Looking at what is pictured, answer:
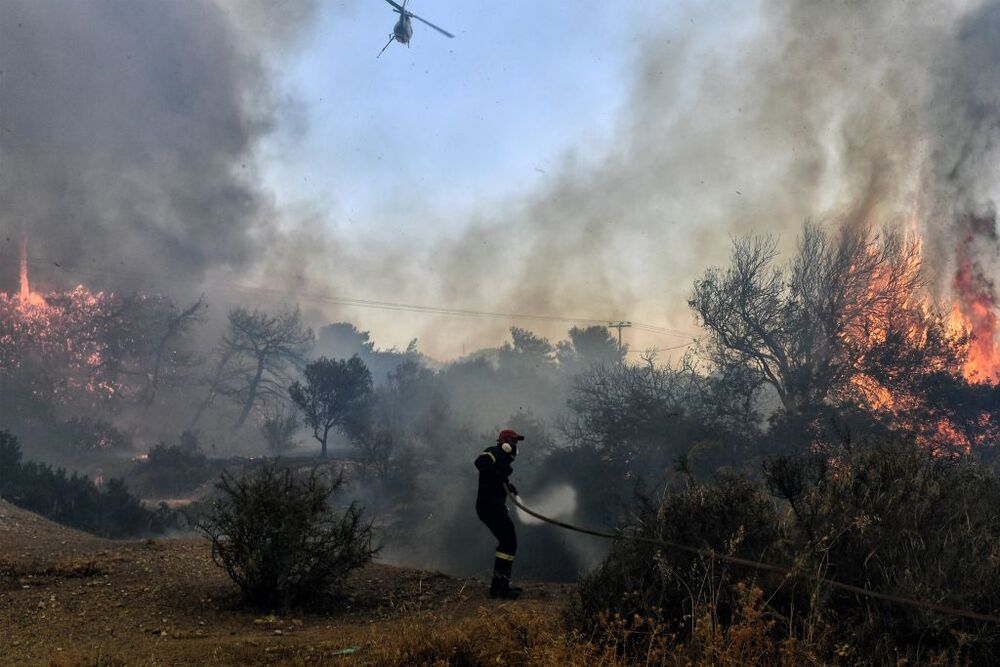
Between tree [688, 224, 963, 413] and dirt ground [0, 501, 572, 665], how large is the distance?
2004cm

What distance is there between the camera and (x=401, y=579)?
915cm

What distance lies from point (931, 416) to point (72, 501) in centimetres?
3041

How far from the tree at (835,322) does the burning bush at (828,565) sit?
18.7 metres

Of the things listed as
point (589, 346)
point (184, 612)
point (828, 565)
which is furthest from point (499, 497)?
point (589, 346)

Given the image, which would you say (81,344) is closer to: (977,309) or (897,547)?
(897,547)

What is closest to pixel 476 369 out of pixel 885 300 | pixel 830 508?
pixel 885 300

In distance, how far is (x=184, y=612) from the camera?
695 centimetres

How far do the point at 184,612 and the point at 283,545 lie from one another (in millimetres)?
1191

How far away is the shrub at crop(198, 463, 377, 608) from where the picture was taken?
7.43 m

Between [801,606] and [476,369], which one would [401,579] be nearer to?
[801,606]

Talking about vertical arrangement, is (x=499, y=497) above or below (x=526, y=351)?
below

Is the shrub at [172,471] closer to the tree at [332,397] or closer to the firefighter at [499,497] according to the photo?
the tree at [332,397]

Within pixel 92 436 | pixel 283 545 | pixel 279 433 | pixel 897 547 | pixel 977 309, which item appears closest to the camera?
pixel 897 547

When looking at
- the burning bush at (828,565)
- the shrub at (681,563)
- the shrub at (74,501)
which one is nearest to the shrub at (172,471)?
the shrub at (74,501)
